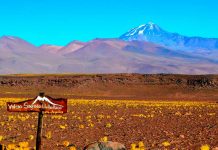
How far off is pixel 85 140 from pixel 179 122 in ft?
26.8

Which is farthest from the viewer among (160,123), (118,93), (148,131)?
(118,93)

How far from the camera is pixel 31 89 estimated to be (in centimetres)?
8794

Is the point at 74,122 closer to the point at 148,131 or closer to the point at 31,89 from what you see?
the point at 148,131

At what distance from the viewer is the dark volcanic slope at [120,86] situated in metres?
80.2

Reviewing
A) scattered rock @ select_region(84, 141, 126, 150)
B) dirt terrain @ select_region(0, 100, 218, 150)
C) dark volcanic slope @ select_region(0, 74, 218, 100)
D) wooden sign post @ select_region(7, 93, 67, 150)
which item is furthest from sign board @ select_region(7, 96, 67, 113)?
dark volcanic slope @ select_region(0, 74, 218, 100)

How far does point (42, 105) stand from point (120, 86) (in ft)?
241

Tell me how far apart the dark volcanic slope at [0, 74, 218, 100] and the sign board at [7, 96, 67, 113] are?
63421 millimetres

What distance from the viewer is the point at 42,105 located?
14.4 m

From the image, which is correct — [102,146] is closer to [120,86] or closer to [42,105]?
[42,105]

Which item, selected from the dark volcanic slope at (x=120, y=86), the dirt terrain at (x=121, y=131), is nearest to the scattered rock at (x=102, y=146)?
the dirt terrain at (x=121, y=131)

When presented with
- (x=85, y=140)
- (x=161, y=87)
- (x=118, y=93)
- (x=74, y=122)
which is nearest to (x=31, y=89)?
(x=118, y=93)

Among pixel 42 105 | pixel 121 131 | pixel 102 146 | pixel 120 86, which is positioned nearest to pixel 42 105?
pixel 42 105

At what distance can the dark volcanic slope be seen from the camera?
80.2 m

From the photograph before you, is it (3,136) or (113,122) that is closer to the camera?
(3,136)
